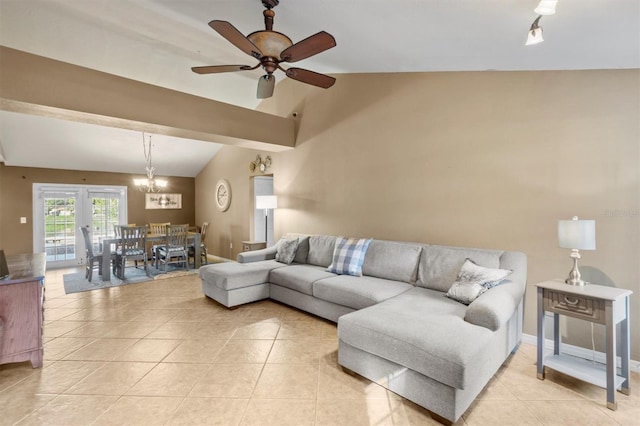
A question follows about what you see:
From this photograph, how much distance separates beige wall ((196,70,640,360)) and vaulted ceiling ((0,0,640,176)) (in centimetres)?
24

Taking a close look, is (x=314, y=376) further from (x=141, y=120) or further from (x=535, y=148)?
(x=141, y=120)

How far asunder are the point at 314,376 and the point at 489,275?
5.66 feet

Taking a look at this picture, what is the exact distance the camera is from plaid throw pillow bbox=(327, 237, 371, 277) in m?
3.55

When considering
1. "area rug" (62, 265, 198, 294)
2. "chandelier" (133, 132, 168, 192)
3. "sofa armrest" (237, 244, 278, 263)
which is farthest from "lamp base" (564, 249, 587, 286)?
"chandelier" (133, 132, 168, 192)

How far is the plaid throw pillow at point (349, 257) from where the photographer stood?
3553mm

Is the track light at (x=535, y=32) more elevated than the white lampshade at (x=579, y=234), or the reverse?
the track light at (x=535, y=32)

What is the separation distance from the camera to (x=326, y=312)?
3.27 metres

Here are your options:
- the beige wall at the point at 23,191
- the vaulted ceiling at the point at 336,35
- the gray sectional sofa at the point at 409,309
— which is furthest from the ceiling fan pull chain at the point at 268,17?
the beige wall at the point at 23,191

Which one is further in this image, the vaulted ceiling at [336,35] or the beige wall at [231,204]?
the beige wall at [231,204]

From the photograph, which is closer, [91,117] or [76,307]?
[91,117]

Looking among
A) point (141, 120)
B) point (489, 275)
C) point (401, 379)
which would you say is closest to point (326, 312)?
point (401, 379)

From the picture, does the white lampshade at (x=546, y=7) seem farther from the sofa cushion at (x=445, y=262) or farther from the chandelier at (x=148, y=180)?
the chandelier at (x=148, y=180)

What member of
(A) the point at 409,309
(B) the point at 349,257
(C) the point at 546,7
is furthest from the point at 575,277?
(B) the point at 349,257

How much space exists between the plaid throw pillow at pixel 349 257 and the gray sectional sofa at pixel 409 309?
0.09 meters
